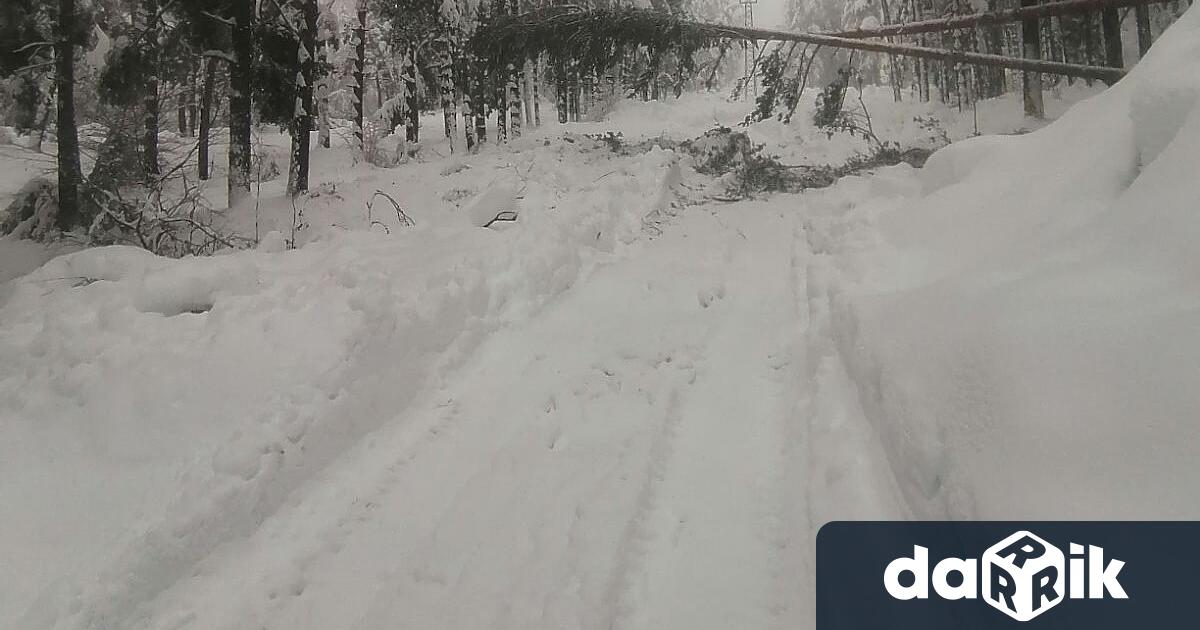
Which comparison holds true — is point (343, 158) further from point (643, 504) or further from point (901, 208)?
point (643, 504)

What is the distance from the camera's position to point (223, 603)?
117 inches

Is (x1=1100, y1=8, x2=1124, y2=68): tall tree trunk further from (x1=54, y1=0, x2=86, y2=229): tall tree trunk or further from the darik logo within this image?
(x1=54, y1=0, x2=86, y2=229): tall tree trunk

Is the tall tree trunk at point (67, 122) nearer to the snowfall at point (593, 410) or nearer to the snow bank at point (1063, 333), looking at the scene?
the snowfall at point (593, 410)

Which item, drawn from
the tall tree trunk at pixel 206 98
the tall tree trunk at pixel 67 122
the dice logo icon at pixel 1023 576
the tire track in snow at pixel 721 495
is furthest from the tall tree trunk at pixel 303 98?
the dice logo icon at pixel 1023 576

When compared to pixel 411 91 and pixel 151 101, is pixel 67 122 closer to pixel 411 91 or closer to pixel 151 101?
pixel 151 101

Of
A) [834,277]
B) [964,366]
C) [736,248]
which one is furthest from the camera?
[736,248]

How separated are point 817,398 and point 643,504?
158 cm

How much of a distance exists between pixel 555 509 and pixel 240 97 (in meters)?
12.3

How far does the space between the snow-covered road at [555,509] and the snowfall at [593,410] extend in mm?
20

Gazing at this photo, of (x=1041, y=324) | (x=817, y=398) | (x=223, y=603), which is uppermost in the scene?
(x=1041, y=324)

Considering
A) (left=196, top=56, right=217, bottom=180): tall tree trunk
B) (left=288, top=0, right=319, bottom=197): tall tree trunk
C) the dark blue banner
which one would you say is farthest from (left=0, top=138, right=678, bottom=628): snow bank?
(left=196, top=56, right=217, bottom=180): tall tree trunk

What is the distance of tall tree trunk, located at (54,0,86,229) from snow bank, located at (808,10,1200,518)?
1110cm

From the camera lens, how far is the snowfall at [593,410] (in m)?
2.70

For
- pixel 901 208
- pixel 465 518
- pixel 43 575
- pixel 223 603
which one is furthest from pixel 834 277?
pixel 43 575
